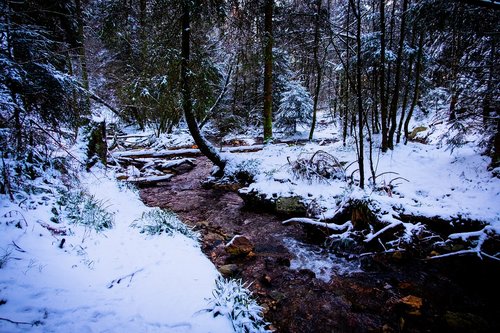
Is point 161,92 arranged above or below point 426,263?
above

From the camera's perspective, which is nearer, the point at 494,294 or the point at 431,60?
the point at 494,294

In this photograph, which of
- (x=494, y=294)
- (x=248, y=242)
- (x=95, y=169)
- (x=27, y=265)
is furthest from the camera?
(x=95, y=169)

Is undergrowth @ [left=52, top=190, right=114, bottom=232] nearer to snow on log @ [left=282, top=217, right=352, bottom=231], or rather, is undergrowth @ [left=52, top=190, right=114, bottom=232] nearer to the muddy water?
the muddy water

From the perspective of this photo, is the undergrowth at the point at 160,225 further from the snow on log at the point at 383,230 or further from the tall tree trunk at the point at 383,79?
the tall tree trunk at the point at 383,79

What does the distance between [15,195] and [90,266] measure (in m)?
1.98

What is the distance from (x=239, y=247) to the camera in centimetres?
495

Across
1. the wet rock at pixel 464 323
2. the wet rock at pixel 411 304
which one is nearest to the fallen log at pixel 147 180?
the wet rock at pixel 411 304

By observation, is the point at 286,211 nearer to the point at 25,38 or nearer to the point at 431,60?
the point at 25,38

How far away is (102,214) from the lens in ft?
15.4

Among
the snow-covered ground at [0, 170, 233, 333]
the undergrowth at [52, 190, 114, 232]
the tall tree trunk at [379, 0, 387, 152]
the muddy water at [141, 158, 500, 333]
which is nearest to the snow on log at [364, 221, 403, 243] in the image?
the muddy water at [141, 158, 500, 333]

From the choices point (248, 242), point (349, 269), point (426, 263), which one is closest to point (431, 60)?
point (426, 263)

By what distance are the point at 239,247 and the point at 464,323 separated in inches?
138

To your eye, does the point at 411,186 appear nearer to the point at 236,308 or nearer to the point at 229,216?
the point at 229,216

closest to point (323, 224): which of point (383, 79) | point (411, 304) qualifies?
point (411, 304)
